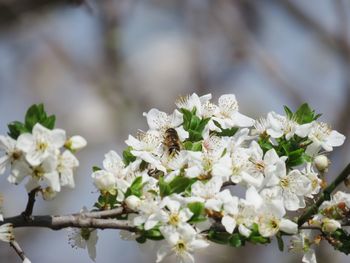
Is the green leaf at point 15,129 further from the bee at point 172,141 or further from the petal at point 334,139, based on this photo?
the petal at point 334,139

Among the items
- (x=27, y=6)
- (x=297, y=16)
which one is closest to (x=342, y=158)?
(x=297, y=16)

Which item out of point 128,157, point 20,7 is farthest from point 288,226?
point 20,7

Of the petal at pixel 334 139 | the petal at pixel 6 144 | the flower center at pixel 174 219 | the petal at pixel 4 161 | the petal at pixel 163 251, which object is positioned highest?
the petal at pixel 334 139

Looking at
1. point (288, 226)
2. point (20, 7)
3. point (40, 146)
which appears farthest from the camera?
point (20, 7)

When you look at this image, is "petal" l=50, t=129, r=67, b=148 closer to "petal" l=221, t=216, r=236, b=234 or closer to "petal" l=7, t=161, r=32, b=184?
"petal" l=7, t=161, r=32, b=184

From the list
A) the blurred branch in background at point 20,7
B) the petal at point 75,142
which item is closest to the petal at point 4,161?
the petal at point 75,142

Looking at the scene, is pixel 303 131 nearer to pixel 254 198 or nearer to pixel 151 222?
pixel 254 198

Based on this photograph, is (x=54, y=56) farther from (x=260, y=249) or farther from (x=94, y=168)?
(x=94, y=168)
